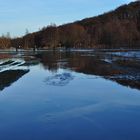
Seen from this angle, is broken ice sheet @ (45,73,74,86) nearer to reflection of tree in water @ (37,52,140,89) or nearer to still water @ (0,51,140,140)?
still water @ (0,51,140,140)

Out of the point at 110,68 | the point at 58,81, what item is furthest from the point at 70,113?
the point at 110,68

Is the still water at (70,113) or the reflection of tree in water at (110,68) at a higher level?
the still water at (70,113)

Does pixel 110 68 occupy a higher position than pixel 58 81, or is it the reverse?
Result: pixel 58 81

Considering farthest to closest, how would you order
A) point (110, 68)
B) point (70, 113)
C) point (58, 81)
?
point (110, 68), point (58, 81), point (70, 113)

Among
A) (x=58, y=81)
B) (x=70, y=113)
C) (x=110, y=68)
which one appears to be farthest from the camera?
(x=110, y=68)

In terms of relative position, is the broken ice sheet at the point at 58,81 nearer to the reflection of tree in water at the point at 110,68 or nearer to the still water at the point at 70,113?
the still water at the point at 70,113

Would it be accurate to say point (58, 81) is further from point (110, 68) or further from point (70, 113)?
point (110, 68)

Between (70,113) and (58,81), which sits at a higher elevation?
(70,113)

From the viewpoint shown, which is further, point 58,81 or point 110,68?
A: point 110,68

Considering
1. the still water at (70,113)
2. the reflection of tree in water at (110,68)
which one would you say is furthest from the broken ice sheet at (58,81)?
the reflection of tree in water at (110,68)

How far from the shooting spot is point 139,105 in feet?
52.6

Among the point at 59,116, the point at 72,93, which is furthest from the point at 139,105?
the point at 72,93

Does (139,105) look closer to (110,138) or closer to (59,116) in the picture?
(59,116)

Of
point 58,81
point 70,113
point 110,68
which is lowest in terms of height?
point 110,68
